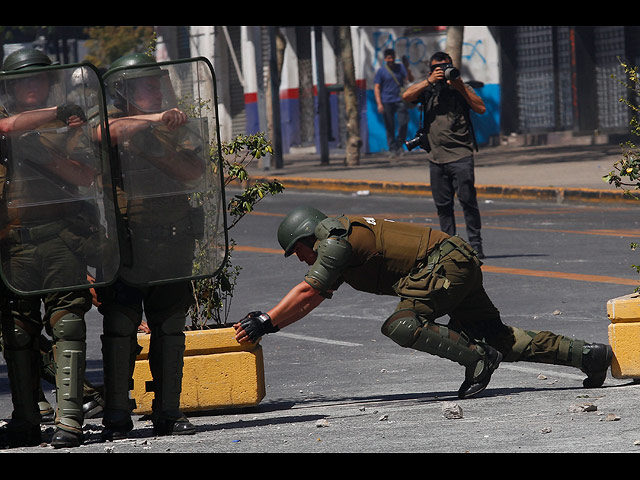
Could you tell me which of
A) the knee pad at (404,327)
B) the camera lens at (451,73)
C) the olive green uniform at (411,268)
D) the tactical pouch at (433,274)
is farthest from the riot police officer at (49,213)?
the camera lens at (451,73)

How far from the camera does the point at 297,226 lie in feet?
21.0

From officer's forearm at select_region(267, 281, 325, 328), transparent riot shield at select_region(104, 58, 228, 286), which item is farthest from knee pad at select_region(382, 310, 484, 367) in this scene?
transparent riot shield at select_region(104, 58, 228, 286)

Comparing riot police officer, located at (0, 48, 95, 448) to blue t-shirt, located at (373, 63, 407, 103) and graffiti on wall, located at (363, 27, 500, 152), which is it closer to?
blue t-shirt, located at (373, 63, 407, 103)

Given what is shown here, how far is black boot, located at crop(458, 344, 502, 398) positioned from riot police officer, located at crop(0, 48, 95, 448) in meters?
1.96

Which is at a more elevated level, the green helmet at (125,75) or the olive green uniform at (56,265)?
the green helmet at (125,75)

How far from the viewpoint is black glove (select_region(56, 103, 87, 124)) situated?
19.0 feet

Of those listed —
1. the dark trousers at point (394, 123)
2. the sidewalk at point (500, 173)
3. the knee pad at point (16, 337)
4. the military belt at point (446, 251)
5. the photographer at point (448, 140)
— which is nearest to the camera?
the knee pad at point (16, 337)

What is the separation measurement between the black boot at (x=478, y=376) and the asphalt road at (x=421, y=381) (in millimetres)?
61

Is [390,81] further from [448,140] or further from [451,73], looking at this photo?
[451,73]

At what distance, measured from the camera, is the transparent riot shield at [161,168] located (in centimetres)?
596

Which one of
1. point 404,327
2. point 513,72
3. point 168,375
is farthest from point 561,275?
point 513,72

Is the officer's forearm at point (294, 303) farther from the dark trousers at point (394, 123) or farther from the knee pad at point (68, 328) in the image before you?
the dark trousers at point (394, 123)

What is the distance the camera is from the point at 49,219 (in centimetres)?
582

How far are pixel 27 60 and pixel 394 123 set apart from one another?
755 inches
